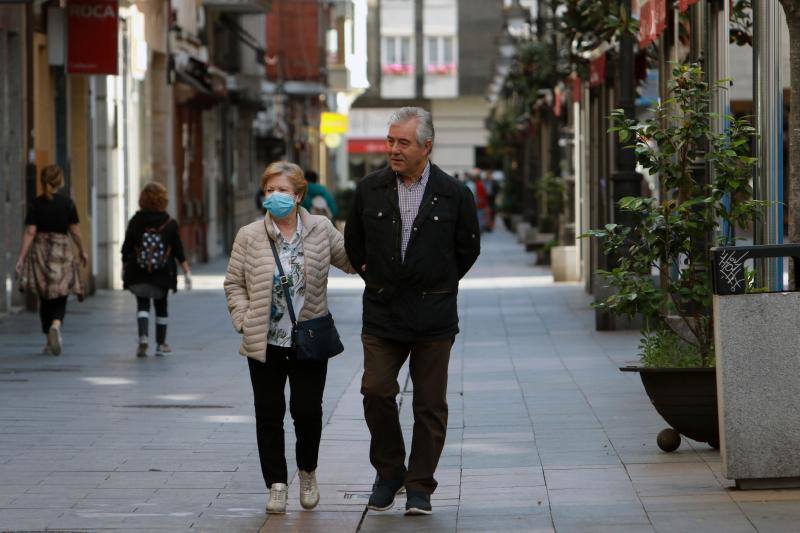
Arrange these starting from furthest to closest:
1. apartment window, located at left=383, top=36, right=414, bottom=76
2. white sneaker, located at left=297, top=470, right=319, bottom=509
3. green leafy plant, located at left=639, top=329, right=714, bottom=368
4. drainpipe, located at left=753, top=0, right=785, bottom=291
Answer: apartment window, located at left=383, top=36, right=414, bottom=76 → drainpipe, located at left=753, top=0, right=785, bottom=291 → green leafy plant, located at left=639, top=329, right=714, bottom=368 → white sneaker, located at left=297, top=470, right=319, bottom=509

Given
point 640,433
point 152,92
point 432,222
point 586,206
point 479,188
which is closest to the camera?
point 432,222

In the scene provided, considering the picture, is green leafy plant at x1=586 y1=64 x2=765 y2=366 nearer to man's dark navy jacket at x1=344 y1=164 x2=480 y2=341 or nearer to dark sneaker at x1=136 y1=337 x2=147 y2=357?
man's dark navy jacket at x1=344 y1=164 x2=480 y2=341

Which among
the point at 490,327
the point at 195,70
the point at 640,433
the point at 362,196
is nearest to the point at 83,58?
the point at 490,327

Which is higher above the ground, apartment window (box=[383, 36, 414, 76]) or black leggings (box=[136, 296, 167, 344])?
apartment window (box=[383, 36, 414, 76])

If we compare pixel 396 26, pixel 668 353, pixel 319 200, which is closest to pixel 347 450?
pixel 668 353

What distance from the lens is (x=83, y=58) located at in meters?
23.3

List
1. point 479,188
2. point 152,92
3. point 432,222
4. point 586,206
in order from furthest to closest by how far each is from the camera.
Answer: point 479,188 < point 152,92 < point 586,206 < point 432,222

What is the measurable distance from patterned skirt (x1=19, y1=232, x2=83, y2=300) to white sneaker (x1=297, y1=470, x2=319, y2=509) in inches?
329

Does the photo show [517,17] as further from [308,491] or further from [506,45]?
[308,491]

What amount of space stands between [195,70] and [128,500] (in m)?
25.6

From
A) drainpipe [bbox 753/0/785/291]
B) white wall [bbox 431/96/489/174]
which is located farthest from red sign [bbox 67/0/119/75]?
white wall [bbox 431/96/489/174]

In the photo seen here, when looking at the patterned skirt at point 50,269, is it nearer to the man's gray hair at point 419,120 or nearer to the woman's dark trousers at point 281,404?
the woman's dark trousers at point 281,404

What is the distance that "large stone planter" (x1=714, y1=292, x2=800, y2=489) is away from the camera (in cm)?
799

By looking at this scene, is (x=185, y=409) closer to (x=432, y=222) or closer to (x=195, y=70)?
(x=432, y=222)
